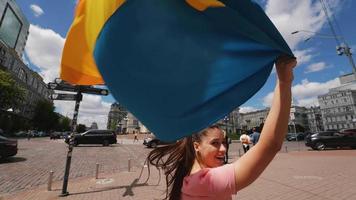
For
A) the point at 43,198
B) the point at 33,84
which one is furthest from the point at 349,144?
the point at 33,84

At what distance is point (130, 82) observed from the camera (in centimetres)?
146

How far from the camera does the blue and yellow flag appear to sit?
1.40 metres

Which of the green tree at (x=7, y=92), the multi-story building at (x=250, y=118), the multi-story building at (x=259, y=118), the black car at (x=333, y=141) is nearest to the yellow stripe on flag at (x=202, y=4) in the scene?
the black car at (x=333, y=141)

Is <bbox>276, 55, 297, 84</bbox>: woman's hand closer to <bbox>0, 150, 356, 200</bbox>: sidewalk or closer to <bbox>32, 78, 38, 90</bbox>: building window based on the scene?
<bbox>0, 150, 356, 200</bbox>: sidewalk

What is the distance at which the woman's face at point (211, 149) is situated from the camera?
1.79 meters

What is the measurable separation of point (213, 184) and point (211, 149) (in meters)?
0.46

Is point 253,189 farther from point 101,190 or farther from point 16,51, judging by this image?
point 16,51

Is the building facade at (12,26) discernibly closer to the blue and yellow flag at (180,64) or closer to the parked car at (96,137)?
the parked car at (96,137)

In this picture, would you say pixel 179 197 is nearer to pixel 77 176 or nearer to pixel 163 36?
pixel 163 36

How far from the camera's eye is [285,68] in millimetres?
1265

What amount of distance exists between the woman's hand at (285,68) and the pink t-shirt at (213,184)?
56cm

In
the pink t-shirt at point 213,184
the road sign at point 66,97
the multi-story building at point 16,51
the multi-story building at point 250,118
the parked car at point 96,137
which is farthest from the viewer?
the multi-story building at point 250,118

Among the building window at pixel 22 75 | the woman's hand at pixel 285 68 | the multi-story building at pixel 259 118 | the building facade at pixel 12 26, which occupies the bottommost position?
the woman's hand at pixel 285 68

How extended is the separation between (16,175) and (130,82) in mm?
10605
